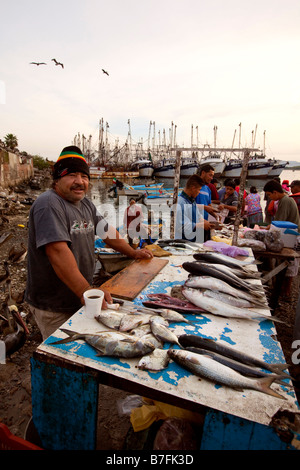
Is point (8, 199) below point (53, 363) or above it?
above

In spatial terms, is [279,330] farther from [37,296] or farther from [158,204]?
[158,204]

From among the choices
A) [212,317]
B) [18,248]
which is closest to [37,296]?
[212,317]

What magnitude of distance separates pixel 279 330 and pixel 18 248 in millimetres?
9551

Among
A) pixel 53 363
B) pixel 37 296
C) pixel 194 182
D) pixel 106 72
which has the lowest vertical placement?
pixel 53 363

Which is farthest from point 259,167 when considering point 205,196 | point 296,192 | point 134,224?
point 205,196

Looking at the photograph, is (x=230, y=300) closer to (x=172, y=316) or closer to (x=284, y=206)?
(x=172, y=316)

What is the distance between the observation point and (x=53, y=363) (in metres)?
1.79

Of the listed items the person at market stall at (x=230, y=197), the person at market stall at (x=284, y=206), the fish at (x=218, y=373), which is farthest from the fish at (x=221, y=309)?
the person at market stall at (x=230, y=197)

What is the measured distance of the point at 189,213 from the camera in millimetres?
5238

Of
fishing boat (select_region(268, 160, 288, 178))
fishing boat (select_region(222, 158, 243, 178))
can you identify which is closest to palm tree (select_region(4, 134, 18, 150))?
fishing boat (select_region(222, 158, 243, 178))

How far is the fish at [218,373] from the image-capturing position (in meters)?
1.62

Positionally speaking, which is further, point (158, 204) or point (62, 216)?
point (158, 204)

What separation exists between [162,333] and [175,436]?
Result: 706mm

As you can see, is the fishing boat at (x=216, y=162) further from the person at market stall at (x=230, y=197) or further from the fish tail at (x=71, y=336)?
the fish tail at (x=71, y=336)
